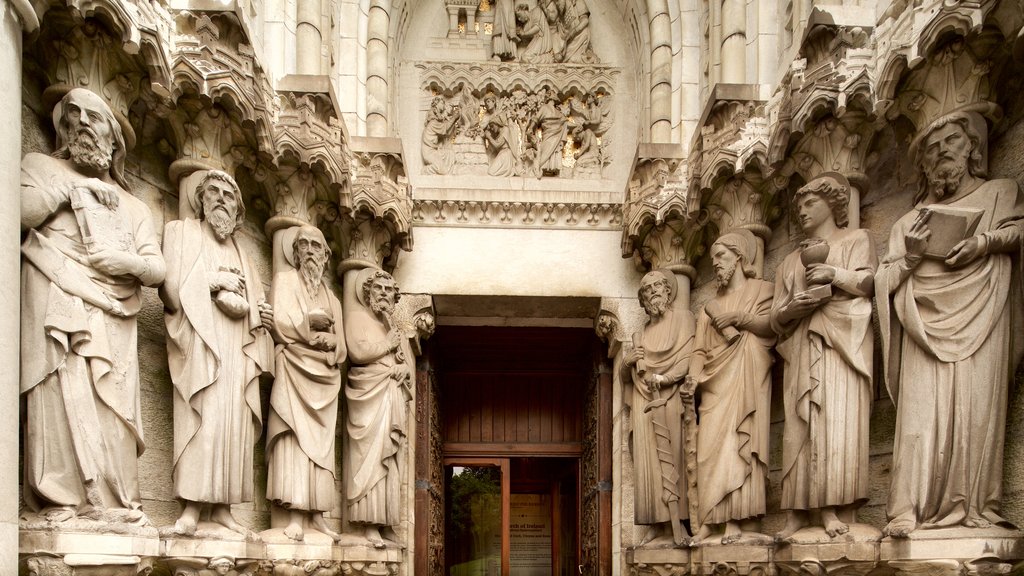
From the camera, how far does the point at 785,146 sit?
4.62 metres

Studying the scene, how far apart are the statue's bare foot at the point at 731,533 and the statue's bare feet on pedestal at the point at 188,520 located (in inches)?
111

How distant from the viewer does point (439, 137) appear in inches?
262

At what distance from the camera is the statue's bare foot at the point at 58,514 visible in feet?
10.3

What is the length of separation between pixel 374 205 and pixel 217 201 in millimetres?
1326

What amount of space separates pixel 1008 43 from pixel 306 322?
3.67m

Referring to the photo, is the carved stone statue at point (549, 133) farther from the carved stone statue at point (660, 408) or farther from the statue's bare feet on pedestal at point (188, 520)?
the statue's bare feet on pedestal at point (188, 520)

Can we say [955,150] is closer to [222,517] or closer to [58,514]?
[222,517]

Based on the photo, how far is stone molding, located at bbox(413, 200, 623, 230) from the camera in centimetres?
630

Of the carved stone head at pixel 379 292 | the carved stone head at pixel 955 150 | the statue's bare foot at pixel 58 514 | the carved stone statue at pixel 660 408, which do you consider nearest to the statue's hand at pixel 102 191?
the statue's bare foot at pixel 58 514

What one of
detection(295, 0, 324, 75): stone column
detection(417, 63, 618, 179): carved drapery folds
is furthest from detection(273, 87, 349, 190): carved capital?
detection(417, 63, 618, 179): carved drapery folds

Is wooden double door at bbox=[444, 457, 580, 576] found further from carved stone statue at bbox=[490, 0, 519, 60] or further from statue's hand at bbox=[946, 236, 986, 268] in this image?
statue's hand at bbox=[946, 236, 986, 268]

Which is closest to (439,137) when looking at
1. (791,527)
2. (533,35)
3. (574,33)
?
(533,35)

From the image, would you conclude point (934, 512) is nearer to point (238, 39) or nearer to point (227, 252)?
point (227, 252)

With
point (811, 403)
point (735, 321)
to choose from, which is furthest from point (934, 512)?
point (735, 321)
